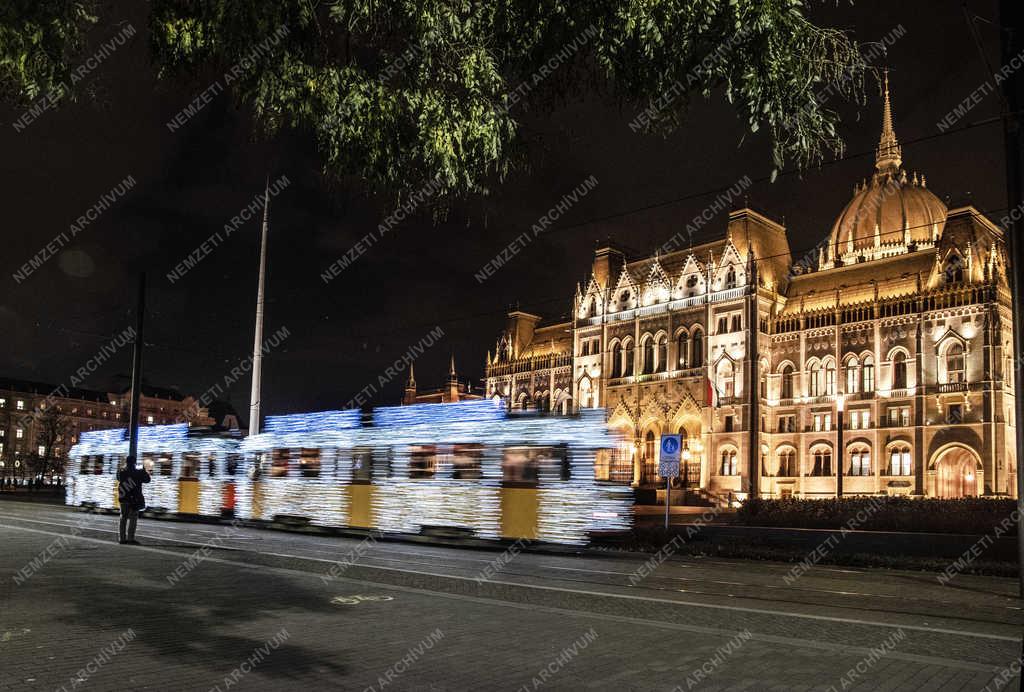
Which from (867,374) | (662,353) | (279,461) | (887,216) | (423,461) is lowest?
(279,461)

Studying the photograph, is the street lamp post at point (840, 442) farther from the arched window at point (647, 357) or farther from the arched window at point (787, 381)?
the arched window at point (647, 357)

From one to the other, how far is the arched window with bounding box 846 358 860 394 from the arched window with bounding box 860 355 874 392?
0.38 metres

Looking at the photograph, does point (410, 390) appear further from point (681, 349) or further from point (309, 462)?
point (309, 462)

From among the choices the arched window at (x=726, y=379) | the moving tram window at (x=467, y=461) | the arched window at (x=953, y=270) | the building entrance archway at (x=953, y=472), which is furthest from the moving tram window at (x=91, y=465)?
the arched window at (x=953, y=270)

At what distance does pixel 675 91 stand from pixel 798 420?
205 ft

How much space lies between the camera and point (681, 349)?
72938 millimetres

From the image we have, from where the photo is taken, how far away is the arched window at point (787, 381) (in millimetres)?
67438

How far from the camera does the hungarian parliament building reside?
57.4m

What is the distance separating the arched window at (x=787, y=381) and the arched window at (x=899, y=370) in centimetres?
827

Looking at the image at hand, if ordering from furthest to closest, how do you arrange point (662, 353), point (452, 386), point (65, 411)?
point (65, 411) → point (452, 386) → point (662, 353)

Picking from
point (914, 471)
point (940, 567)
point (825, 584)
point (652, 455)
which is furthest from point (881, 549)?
point (652, 455)

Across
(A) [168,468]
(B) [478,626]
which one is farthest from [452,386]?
(B) [478,626]

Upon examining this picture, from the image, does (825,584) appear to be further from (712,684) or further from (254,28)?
(254,28)

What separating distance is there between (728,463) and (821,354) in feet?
35.9
